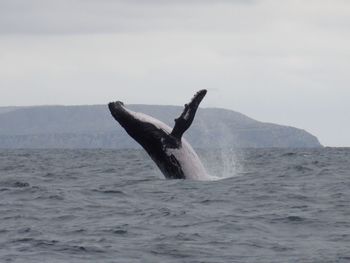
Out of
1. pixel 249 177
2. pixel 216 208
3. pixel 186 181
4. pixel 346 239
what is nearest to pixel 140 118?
pixel 186 181

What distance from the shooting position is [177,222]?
44.0 feet

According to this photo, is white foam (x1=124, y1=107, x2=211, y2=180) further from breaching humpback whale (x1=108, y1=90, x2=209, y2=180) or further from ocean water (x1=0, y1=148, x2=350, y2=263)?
ocean water (x1=0, y1=148, x2=350, y2=263)

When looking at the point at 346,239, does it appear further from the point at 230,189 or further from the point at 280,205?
the point at 230,189

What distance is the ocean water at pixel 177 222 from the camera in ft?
35.4

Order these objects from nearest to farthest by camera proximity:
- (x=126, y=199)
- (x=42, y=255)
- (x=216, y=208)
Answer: (x=42, y=255), (x=216, y=208), (x=126, y=199)

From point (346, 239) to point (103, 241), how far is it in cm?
352

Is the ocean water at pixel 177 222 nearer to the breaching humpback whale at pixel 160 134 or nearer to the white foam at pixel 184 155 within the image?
the white foam at pixel 184 155

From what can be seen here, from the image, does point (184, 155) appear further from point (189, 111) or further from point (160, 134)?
point (189, 111)

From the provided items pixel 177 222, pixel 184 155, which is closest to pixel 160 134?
pixel 184 155

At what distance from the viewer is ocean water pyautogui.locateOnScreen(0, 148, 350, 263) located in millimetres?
10805

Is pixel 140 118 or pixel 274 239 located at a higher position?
pixel 140 118

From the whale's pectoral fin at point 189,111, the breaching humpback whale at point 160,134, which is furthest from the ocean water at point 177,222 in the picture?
the whale's pectoral fin at point 189,111

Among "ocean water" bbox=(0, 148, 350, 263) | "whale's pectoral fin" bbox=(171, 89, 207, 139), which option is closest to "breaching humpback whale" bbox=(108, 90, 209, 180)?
"whale's pectoral fin" bbox=(171, 89, 207, 139)

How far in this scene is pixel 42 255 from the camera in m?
10.7
